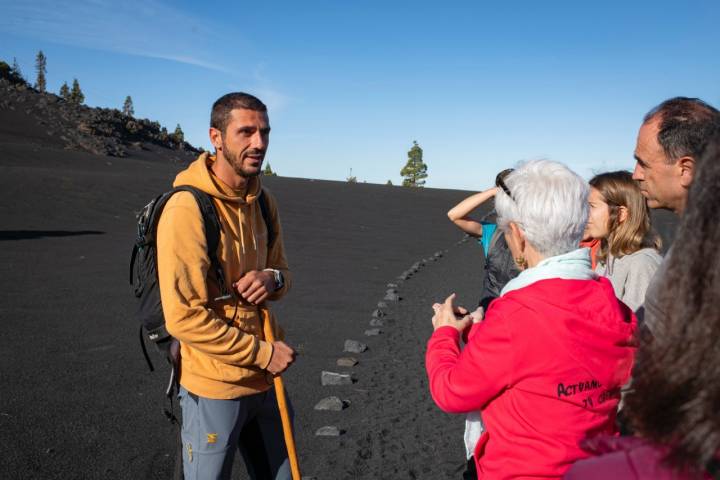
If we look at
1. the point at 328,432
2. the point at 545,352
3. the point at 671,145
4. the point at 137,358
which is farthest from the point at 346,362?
the point at 545,352

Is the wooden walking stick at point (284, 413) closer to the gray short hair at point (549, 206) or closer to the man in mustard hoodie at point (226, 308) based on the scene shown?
the man in mustard hoodie at point (226, 308)

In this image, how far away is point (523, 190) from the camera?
177 centimetres

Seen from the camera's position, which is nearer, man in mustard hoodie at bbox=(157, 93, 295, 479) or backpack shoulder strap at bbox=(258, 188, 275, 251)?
man in mustard hoodie at bbox=(157, 93, 295, 479)

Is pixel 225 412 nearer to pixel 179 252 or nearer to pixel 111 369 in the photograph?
pixel 179 252

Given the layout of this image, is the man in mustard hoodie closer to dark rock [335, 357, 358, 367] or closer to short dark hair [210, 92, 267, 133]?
short dark hair [210, 92, 267, 133]

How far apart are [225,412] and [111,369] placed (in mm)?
3735

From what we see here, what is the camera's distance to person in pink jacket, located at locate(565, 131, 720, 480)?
77 cm

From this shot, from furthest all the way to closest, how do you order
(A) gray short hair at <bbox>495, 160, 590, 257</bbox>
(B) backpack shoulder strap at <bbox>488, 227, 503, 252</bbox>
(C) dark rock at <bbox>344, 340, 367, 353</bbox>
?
(C) dark rock at <bbox>344, 340, 367, 353</bbox> → (B) backpack shoulder strap at <bbox>488, 227, 503, 252</bbox> → (A) gray short hair at <bbox>495, 160, 590, 257</bbox>

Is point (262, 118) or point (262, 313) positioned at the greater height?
point (262, 118)

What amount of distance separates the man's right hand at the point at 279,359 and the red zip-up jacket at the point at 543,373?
→ 0.84 m

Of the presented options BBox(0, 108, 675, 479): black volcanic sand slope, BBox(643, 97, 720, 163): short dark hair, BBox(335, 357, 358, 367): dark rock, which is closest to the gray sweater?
BBox(0, 108, 675, 479): black volcanic sand slope

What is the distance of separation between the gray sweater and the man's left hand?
170 centimetres

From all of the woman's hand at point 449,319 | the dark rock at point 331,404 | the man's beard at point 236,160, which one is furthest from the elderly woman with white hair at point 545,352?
the dark rock at point 331,404

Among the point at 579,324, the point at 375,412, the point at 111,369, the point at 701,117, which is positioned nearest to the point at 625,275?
the point at 701,117
